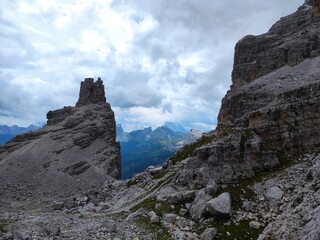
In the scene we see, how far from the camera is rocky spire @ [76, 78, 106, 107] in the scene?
155750 millimetres

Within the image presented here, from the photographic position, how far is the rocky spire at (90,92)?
156 metres

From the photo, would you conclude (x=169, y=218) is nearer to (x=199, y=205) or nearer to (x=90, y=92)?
(x=199, y=205)

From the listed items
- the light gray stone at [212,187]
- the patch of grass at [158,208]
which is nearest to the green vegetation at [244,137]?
the light gray stone at [212,187]

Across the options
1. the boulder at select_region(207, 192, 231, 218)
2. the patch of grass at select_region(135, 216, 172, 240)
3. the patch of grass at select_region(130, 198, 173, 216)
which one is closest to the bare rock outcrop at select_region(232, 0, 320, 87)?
the patch of grass at select_region(130, 198, 173, 216)

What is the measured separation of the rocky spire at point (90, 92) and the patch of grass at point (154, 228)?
111m

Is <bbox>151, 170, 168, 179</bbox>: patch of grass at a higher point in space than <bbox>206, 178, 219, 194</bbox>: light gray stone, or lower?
higher

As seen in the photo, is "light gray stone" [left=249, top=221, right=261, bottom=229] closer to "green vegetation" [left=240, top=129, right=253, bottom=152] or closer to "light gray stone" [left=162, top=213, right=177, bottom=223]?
"light gray stone" [left=162, top=213, right=177, bottom=223]

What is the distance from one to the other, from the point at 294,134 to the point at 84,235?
1588 inches

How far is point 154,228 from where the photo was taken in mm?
46125

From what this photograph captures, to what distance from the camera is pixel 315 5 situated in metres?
118

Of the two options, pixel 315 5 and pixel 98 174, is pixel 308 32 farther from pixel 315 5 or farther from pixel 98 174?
pixel 98 174

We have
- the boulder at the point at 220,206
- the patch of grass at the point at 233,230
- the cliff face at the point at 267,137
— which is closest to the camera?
the patch of grass at the point at 233,230

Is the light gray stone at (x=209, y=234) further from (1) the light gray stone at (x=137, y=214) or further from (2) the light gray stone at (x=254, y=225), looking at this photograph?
(1) the light gray stone at (x=137, y=214)

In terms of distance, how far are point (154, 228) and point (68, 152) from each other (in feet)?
294
